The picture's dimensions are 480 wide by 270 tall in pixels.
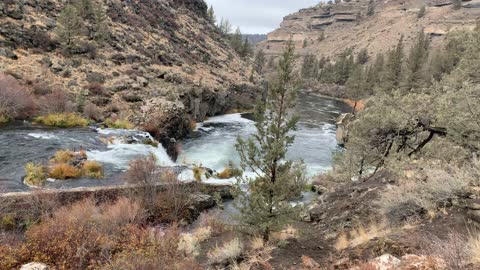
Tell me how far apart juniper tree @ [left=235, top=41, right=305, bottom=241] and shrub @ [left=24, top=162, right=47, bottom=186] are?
10.0m

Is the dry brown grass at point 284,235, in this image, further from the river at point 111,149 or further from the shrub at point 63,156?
the shrub at point 63,156

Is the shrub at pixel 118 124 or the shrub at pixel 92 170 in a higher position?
the shrub at pixel 118 124

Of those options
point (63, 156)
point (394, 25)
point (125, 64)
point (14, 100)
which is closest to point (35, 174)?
point (63, 156)

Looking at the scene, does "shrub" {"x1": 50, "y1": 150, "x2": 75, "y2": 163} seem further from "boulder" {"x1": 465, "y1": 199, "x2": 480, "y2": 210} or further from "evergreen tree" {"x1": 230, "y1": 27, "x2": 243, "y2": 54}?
"evergreen tree" {"x1": 230, "y1": 27, "x2": 243, "y2": 54}

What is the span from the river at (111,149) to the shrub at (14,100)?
104 centimetres

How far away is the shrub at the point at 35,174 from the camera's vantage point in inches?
559

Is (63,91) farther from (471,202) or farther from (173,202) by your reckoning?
(471,202)

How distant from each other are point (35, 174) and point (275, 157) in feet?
37.8

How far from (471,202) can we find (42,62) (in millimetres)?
32166

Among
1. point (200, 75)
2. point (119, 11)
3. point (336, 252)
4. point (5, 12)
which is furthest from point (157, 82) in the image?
point (336, 252)

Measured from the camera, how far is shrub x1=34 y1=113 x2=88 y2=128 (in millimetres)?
22906

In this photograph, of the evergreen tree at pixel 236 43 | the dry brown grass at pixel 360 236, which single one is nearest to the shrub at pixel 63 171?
the dry brown grass at pixel 360 236

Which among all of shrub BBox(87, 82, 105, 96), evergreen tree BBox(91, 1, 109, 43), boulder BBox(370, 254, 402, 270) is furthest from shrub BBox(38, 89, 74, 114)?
boulder BBox(370, 254, 402, 270)

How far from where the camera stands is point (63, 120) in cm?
2330
